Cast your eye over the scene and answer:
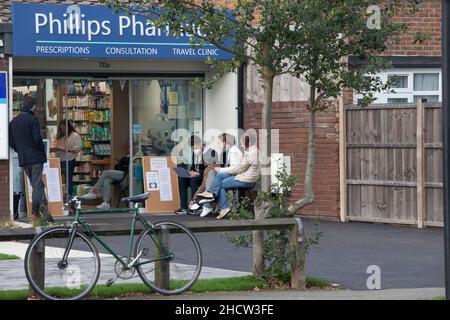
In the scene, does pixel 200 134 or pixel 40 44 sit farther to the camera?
pixel 200 134

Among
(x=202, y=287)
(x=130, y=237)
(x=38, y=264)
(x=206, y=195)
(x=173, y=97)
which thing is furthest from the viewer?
(x=173, y=97)

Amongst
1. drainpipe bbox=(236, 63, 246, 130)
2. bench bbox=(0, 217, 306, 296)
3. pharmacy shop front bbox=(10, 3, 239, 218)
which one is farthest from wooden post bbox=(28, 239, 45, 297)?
drainpipe bbox=(236, 63, 246, 130)

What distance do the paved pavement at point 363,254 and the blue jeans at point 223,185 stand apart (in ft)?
4.88

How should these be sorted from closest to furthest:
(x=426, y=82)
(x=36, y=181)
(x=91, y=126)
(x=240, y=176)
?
(x=36, y=181) < (x=240, y=176) < (x=426, y=82) < (x=91, y=126)

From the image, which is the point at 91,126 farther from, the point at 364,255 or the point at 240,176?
the point at 364,255

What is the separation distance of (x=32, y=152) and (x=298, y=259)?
24.6 feet

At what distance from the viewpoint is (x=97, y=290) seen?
10703mm

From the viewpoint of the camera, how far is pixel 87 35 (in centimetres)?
1941

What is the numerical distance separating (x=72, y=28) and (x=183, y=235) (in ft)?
30.1

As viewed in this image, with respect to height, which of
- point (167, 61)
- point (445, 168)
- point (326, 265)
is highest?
point (167, 61)

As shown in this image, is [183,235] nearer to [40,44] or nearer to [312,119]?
[312,119]

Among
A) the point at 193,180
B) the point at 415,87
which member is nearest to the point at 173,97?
the point at 193,180
